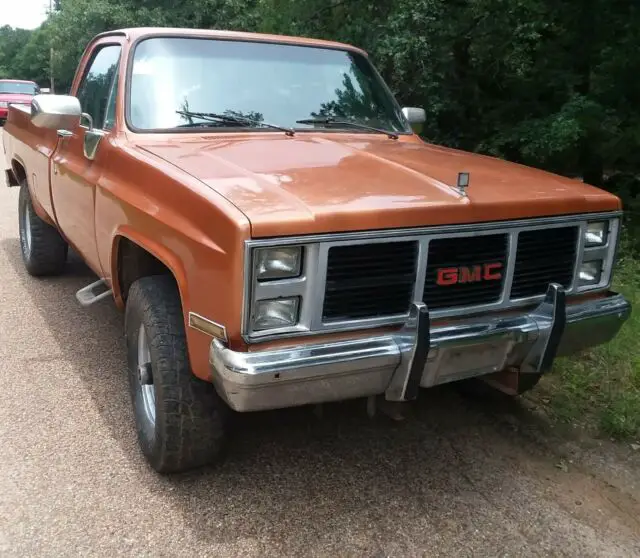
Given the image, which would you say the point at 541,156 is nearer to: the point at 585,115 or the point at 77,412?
the point at 585,115

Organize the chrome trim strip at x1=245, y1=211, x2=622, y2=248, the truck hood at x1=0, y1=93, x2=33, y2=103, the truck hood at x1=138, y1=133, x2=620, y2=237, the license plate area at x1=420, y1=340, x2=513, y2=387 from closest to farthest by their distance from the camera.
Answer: the chrome trim strip at x1=245, y1=211, x2=622, y2=248, the truck hood at x1=138, y1=133, x2=620, y2=237, the license plate area at x1=420, y1=340, x2=513, y2=387, the truck hood at x1=0, y1=93, x2=33, y2=103

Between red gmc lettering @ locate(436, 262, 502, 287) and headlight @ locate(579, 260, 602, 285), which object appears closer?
red gmc lettering @ locate(436, 262, 502, 287)

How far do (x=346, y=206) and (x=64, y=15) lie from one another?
77.0 ft

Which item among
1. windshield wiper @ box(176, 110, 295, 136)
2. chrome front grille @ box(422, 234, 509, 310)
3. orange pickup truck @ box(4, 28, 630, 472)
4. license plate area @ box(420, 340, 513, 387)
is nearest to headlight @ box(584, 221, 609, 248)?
orange pickup truck @ box(4, 28, 630, 472)

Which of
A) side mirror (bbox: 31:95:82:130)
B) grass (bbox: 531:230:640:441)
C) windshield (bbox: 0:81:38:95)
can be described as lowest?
windshield (bbox: 0:81:38:95)

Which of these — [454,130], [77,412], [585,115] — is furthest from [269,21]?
[77,412]

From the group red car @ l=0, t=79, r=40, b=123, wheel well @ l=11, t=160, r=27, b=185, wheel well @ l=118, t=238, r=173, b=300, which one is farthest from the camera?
red car @ l=0, t=79, r=40, b=123

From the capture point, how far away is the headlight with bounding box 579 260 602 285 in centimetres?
323

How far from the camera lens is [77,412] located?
3643 mm

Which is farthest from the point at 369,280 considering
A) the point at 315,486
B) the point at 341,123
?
the point at 341,123

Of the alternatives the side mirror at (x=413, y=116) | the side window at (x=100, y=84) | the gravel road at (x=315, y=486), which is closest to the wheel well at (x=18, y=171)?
the side window at (x=100, y=84)

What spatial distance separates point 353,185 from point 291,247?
20.3 inches

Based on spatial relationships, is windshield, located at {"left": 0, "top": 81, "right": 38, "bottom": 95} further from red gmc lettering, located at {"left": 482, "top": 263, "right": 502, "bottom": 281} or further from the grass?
red gmc lettering, located at {"left": 482, "top": 263, "right": 502, "bottom": 281}

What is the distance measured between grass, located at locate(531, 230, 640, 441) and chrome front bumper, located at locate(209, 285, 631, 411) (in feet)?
2.64
